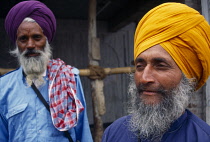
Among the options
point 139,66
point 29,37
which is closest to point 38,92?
point 29,37

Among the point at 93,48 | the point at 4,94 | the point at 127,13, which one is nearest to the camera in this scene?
the point at 4,94

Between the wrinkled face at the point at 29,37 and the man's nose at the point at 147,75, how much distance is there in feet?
4.37

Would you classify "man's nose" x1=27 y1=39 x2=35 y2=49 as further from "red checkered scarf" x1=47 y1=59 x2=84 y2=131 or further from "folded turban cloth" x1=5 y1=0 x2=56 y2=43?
"red checkered scarf" x1=47 y1=59 x2=84 y2=131

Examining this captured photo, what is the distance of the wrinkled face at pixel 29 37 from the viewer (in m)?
2.25

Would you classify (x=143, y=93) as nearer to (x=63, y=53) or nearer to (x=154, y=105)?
(x=154, y=105)

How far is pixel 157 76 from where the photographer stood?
4.40 ft

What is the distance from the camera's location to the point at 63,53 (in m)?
6.90

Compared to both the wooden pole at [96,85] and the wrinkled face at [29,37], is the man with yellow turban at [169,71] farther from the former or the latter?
the wooden pole at [96,85]

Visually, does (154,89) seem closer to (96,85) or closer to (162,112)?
(162,112)

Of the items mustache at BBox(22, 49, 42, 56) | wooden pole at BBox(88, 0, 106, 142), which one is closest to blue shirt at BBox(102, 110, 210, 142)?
mustache at BBox(22, 49, 42, 56)

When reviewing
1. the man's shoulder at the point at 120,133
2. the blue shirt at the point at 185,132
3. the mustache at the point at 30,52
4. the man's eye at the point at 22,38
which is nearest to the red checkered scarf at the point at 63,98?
the mustache at the point at 30,52

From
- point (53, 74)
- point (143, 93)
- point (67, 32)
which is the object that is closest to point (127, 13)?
point (67, 32)

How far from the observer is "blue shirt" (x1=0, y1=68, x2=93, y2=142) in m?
2.04

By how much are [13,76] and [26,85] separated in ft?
0.58
